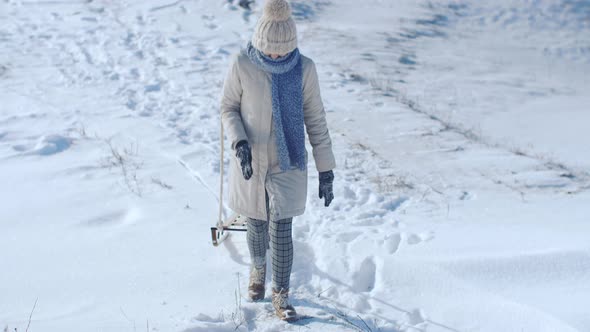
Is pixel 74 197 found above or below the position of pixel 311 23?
below

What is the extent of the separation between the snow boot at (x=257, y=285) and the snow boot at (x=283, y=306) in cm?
16

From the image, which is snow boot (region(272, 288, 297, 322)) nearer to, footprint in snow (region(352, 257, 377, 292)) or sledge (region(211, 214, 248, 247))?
footprint in snow (region(352, 257, 377, 292))

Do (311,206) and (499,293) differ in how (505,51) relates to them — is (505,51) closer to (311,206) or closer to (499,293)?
(311,206)

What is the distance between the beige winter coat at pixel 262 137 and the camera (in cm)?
304

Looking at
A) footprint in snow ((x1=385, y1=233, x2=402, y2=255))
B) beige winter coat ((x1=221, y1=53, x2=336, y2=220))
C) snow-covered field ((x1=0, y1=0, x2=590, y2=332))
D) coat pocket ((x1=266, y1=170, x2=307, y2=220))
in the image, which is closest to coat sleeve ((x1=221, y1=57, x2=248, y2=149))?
beige winter coat ((x1=221, y1=53, x2=336, y2=220))

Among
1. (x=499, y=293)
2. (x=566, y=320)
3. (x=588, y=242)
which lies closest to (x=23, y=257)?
(x=499, y=293)

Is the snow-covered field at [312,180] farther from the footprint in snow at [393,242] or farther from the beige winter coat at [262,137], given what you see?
the beige winter coat at [262,137]

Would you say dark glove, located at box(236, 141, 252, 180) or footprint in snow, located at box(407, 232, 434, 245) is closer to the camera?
dark glove, located at box(236, 141, 252, 180)

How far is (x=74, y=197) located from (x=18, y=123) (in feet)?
7.24

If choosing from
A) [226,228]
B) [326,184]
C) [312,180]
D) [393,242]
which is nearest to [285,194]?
[326,184]

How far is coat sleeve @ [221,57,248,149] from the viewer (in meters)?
3.03

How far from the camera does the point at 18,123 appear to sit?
6.73m

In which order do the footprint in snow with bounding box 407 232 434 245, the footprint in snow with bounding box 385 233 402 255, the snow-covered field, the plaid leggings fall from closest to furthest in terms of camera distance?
the plaid leggings, the snow-covered field, the footprint in snow with bounding box 385 233 402 255, the footprint in snow with bounding box 407 232 434 245

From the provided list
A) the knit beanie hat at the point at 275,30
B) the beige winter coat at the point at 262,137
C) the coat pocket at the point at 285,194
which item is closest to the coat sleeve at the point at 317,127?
the beige winter coat at the point at 262,137
